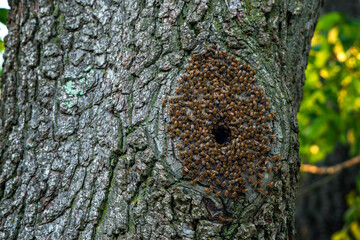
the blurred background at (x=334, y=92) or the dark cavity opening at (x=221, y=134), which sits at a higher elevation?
the blurred background at (x=334, y=92)

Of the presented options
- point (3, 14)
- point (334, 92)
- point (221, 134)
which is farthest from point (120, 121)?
point (334, 92)

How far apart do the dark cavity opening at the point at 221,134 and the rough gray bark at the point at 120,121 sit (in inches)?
7.6

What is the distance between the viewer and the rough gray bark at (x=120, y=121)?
133 centimetres

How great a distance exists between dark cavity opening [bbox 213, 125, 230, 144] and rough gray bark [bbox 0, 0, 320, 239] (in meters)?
0.19

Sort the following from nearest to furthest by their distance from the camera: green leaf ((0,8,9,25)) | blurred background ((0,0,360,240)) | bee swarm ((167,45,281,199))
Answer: bee swarm ((167,45,281,199)) < green leaf ((0,8,9,25)) < blurred background ((0,0,360,240))

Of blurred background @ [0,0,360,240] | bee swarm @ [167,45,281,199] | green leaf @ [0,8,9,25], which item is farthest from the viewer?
blurred background @ [0,0,360,240]

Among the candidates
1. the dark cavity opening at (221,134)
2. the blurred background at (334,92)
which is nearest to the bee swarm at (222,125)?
the dark cavity opening at (221,134)

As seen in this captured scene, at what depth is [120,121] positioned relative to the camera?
143 cm

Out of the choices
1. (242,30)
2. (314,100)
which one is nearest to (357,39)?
(314,100)

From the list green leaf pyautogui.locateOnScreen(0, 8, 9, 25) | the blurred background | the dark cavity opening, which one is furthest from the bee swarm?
the blurred background

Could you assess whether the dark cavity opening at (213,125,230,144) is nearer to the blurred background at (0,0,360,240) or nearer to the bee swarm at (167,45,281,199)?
the bee swarm at (167,45,281,199)

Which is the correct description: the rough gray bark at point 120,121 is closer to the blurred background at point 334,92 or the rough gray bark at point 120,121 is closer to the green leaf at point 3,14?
the green leaf at point 3,14

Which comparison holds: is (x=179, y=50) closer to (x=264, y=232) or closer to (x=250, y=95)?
(x=250, y=95)

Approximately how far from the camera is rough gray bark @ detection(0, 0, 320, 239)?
1334 mm
